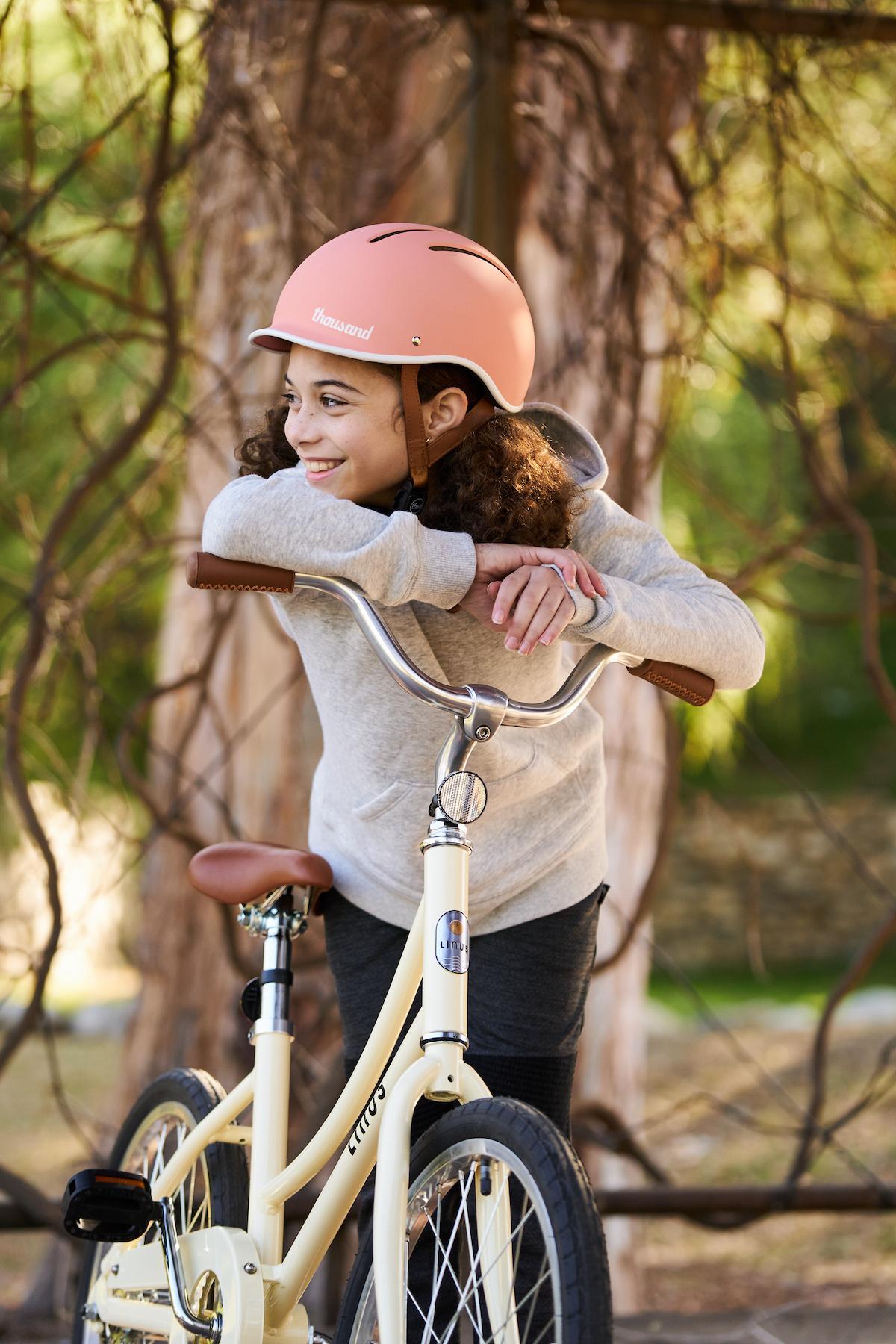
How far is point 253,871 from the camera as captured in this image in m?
1.77

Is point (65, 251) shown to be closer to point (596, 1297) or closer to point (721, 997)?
point (596, 1297)

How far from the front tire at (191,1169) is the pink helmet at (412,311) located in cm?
92

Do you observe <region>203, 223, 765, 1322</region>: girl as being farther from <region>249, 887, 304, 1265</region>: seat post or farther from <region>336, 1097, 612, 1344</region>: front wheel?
<region>336, 1097, 612, 1344</region>: front wheel

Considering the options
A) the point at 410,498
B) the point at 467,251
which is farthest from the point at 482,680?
the point at 467,251

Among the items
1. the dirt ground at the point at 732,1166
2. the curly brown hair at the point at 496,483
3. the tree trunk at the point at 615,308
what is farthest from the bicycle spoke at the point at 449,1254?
the dirt ground at the point at 732,1166

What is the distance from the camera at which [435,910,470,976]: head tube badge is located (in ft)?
4.59

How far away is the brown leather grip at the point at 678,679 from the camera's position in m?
1.54

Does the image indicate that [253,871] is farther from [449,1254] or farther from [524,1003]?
[449,1254]

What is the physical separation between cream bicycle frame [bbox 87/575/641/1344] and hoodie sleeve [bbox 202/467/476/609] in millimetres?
29

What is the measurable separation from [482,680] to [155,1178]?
890 millimetres

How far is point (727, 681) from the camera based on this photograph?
64.1 inches

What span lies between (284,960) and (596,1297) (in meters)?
0.66

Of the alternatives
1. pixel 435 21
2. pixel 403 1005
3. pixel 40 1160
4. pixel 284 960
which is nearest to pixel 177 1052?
pixel 284 960

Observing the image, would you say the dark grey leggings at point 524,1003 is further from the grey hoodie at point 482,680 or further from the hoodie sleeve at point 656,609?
the hoodie sleeve at point 656,609
